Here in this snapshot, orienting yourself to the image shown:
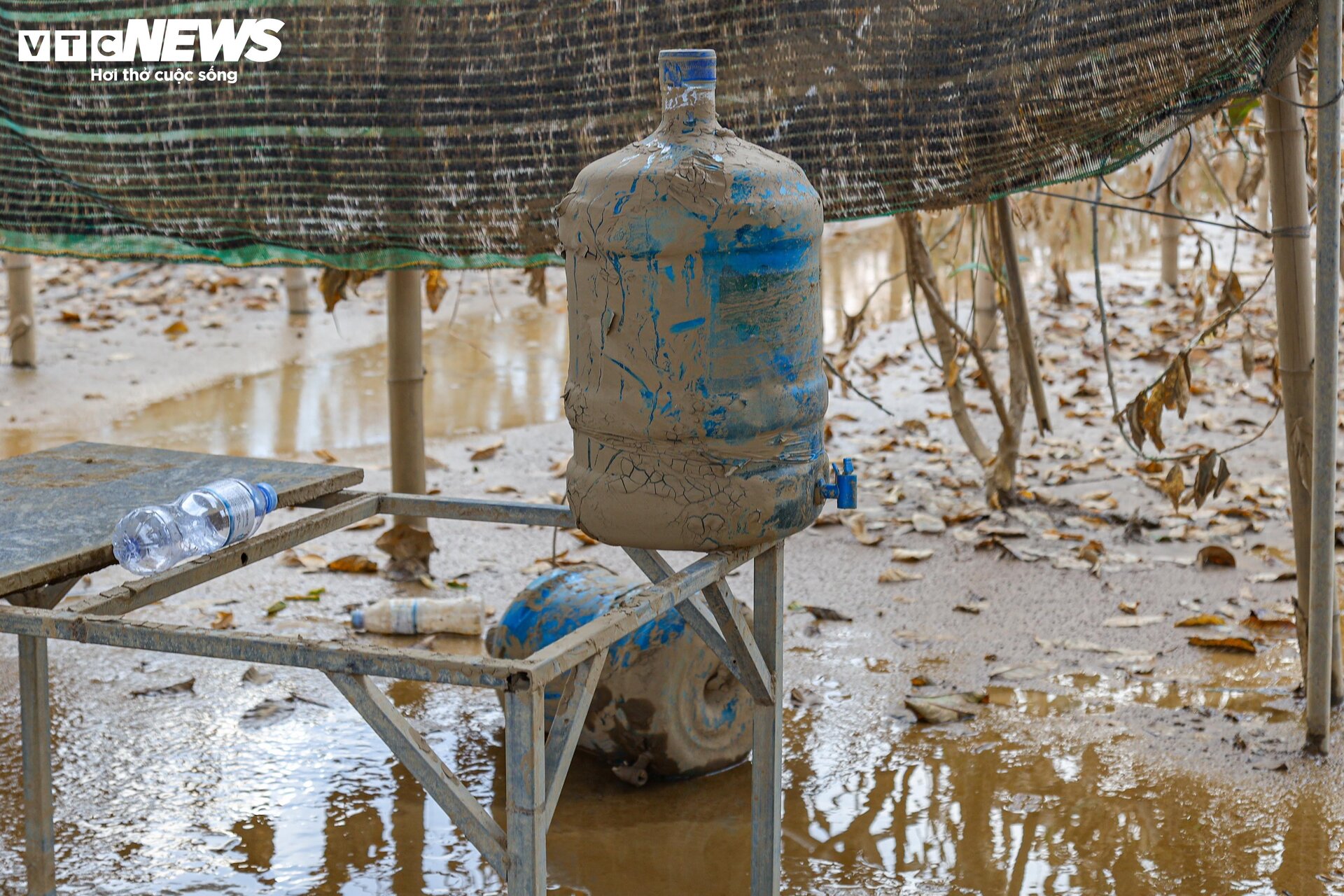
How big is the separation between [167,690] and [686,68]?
2606 mm

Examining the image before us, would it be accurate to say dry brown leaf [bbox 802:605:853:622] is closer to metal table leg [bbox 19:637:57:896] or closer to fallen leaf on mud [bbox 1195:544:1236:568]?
fallen leaf on mud [bbox 1195:544:1236:568]

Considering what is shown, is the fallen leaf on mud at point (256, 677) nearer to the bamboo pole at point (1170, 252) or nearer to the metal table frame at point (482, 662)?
the metal table frame at point (482, 662)

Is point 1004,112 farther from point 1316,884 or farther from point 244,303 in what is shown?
point 244,303

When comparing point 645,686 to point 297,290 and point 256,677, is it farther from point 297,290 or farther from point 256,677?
point 297,290

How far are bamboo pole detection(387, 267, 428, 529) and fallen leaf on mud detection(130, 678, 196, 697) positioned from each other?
38.4 inches

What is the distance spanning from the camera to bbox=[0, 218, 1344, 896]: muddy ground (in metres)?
3.07

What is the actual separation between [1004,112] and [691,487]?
4.60 feet

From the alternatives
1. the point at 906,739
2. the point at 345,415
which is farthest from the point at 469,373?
the point at 906,739

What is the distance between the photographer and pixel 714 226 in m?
2.30

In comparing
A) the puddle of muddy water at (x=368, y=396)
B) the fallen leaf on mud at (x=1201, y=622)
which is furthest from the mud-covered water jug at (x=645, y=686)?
the puddle of muddy water at (x=368, y=396)

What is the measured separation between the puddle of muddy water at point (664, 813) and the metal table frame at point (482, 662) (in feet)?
1.34

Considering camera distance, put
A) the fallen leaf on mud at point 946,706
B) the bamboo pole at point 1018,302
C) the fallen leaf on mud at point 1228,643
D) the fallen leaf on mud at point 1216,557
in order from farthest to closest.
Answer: the fallen leaf on mud at point 1216,557
the bamboo pole at point 1018,302
the fallen leaf on mud at point 1228,643
the fallen leaf on mud at point 946,706

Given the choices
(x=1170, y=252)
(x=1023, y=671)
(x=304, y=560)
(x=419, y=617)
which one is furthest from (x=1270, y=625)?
(x=1170, y=252)

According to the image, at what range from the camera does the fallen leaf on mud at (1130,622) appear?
436cm
